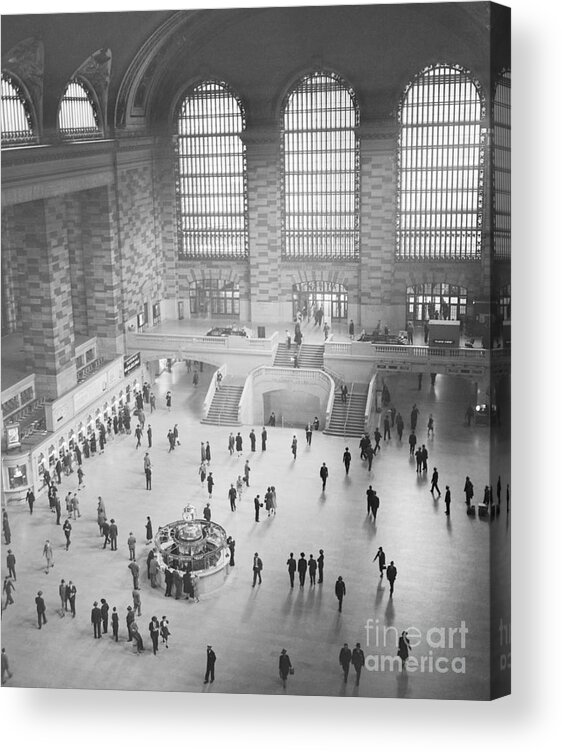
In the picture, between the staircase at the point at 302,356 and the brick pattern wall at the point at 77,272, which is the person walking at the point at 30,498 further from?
the staircase at the point at 302,356

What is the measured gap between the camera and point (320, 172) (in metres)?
26.2

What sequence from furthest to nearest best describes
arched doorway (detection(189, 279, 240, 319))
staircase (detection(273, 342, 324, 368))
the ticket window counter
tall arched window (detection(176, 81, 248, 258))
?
arched doorway (detection(189, 279, 240, 319)) < staircase (detection(273, 342, 324, 368)) < tall arched window (detection(176, 81, 248, 258)) < the ticket window counter

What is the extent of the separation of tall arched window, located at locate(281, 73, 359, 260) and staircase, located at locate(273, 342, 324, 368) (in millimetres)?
2506

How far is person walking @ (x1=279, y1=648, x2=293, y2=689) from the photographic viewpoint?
79.8 ft

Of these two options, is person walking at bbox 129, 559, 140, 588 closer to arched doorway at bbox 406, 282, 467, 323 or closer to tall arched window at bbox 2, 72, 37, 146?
arched doorway at bbox 406, 282, 467, 323

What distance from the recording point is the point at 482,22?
23.0 metres

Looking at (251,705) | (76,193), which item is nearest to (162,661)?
(251,705)

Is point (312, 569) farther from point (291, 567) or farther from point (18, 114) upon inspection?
point (18, 114)

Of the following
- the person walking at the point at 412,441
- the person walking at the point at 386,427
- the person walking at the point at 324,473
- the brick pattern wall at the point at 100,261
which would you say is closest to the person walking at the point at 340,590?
the person walking at the point at 324,473

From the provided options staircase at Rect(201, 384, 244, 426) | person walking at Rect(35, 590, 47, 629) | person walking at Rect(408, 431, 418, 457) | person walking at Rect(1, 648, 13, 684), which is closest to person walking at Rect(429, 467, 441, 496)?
person walking at Rect(408, 431, 418, 457)

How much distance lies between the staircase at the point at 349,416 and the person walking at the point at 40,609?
863 cm

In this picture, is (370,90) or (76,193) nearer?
(370,90)

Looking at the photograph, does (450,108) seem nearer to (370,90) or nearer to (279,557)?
(370,90)

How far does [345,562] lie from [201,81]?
13383 millimetres
